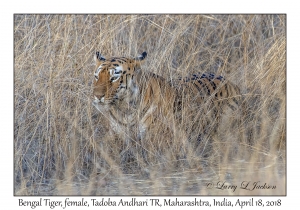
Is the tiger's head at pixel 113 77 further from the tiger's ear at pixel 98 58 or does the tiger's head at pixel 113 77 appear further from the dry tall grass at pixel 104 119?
the dry tall grass at pixel 104 119

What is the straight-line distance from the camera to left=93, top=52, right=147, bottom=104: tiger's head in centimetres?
597

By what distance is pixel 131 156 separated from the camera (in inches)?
230

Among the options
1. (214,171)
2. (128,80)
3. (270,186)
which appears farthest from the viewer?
(128,80)

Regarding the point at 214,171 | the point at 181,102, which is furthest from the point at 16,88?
the point at 214,171

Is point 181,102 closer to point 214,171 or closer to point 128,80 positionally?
point 128,80

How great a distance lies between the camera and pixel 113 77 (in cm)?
606

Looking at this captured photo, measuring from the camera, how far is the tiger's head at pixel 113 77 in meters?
5.97

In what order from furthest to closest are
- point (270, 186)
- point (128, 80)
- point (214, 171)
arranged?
point (128, 80) → point (214, 171) → point (270, 186)

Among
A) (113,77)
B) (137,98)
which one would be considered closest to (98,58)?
(113,77)

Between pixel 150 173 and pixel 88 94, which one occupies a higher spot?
pixel 88 94

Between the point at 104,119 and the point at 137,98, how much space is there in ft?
1.54

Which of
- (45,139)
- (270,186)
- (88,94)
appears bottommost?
(270,186)

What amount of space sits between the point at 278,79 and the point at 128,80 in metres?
1.64

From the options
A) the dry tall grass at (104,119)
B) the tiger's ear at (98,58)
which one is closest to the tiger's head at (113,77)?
the tiger's ear at (98,58)
